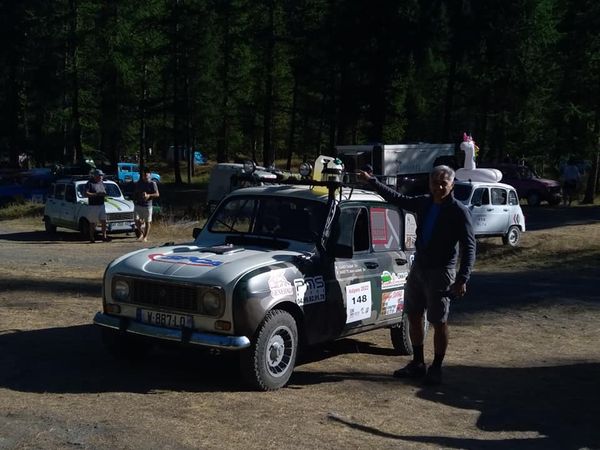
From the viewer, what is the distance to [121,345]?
7449 millimetres

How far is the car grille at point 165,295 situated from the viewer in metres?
6.65

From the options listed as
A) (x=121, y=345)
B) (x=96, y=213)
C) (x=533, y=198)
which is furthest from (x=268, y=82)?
(x=121, y=345)

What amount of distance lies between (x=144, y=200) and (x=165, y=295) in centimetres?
1482

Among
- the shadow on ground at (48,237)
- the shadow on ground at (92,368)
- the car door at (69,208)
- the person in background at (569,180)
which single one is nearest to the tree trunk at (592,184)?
the person in background at (569,180)

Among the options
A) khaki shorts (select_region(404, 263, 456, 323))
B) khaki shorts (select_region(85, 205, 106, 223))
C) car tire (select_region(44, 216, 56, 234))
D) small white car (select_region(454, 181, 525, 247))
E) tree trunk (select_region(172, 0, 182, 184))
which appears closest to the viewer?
khaki shorts (select_region(404, 263, 456, 323))

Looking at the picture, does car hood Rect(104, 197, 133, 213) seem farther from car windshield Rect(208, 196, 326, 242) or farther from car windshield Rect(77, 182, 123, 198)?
car windshield Rect(208, 196, 326, 242)

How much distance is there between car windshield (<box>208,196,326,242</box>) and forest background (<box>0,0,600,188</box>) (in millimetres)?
32175

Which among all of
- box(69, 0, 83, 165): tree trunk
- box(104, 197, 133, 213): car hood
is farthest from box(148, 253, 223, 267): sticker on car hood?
box(69, 0, 83, 165): tree trunk

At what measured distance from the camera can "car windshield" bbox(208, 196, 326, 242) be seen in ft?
25.3

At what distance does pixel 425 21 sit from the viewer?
142 ft

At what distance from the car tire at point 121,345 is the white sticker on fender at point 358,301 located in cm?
201

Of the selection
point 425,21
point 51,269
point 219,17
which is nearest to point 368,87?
point 425,21

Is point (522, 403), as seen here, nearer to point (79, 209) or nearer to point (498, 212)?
point (498, 212)

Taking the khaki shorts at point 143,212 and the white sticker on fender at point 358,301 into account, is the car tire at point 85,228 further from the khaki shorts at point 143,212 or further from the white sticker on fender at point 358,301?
the white sticker on fender at point 358,301
